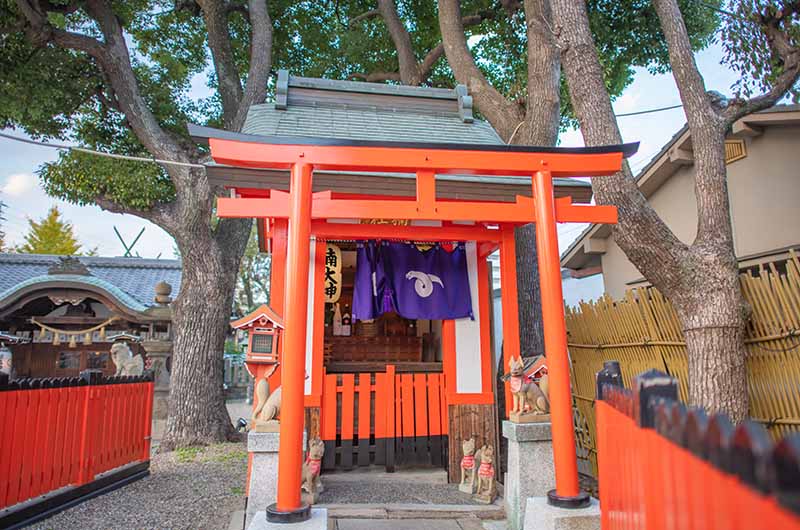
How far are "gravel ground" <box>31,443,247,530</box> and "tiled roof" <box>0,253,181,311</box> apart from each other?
855cm

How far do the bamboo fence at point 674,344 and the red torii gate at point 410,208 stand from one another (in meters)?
1.53

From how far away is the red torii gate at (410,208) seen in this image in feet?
12.9

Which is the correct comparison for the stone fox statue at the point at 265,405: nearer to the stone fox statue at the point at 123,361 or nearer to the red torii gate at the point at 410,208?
the red torii gate at the point at 410,208

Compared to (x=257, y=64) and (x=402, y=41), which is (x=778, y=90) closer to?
(x=402, y=41)

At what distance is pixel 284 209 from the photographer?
184 inches

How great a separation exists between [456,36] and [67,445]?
8.96m

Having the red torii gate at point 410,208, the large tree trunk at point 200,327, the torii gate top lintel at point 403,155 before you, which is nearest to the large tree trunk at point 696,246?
the red torii gate at point 410,208

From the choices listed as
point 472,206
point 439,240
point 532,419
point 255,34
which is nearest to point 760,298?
point 532,419

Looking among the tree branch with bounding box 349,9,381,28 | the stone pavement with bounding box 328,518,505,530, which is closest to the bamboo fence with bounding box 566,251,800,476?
the stone pavement with bounding box 328,518,505,530

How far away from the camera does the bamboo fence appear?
4.29 meters

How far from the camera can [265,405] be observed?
4.71 m

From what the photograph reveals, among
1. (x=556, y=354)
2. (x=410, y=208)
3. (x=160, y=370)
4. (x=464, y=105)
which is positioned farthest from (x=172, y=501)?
(x=160, y=370)

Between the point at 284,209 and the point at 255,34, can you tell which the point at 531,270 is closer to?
the point at 284,209

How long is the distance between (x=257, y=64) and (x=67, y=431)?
806cm
